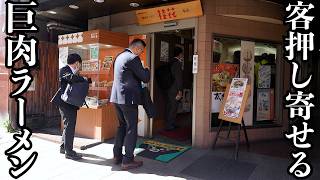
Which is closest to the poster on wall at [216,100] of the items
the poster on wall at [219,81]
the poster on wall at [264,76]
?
the poster on wall at [219,81]

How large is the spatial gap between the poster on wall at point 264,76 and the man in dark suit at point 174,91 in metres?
1.76

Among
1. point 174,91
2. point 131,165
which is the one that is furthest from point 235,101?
point 131,165

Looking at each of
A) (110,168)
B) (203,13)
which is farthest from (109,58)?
(110,168)

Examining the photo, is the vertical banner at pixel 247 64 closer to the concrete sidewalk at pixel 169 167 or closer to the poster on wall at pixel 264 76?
the poster on wall at pixel 264 76

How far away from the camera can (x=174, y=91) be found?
739 centimetres

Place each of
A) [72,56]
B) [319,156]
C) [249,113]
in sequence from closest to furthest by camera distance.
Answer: [72,56] < [319,156] < [249,113]

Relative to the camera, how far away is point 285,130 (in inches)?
291

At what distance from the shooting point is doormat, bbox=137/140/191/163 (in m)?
5.71

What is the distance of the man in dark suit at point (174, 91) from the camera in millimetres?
7242

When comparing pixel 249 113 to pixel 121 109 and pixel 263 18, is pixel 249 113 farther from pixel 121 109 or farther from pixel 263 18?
pixel 121 109

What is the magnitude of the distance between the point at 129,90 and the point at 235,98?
2134 millimetres

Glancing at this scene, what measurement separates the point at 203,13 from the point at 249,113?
243 cm

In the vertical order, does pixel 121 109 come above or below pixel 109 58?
below

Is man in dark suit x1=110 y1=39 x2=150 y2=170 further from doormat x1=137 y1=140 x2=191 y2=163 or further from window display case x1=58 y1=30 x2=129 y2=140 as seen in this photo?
window display case x1=58 y1=30 x2=129 y2=140
